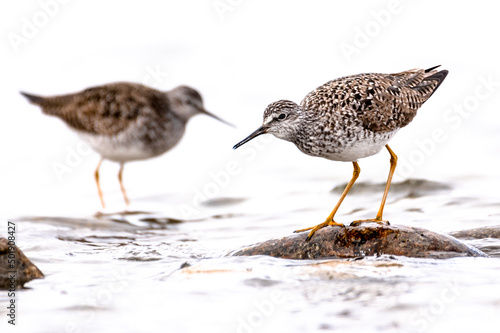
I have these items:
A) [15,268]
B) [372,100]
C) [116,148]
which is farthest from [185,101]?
[15,268]

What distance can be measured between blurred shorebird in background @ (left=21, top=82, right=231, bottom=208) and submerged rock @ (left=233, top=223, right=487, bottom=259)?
212 inches

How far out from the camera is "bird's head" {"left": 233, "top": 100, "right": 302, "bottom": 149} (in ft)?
25.6

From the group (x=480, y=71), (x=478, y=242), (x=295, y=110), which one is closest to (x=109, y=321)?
(x=295, y=110)

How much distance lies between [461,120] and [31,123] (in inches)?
335

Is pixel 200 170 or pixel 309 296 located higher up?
pixel 200 170

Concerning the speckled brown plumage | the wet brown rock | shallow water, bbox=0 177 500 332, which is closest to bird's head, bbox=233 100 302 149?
the speckled brown plumage

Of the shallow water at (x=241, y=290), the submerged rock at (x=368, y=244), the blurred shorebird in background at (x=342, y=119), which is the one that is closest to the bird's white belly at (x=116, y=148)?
the shallow water at (x=241, y=290)

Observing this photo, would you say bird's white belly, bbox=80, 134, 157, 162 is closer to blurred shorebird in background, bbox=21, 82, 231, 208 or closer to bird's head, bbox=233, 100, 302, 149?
blurred shorebird in background, bbox=21, 82, 231, 208

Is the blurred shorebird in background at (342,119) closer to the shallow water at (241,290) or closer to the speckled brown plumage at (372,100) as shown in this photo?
the speckled brown plumage at (372,100)

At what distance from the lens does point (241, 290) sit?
6.30 meters

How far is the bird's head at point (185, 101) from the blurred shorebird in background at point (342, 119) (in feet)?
19.4

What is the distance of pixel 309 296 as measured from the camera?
607cm

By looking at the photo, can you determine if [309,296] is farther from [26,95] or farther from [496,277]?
[26,95]

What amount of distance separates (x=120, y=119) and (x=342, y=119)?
19.8 ft
